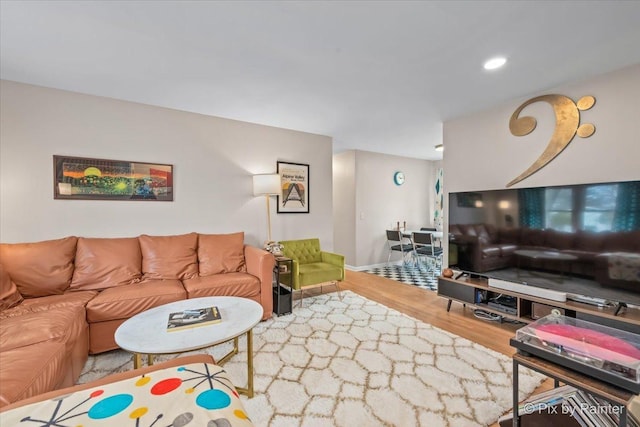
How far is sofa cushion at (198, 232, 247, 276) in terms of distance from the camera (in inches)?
119

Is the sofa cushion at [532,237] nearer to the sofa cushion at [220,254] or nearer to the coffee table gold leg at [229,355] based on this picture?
the coffee table gold leg at [229,355]

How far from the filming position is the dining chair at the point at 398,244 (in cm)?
546

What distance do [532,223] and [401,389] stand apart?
2026mm

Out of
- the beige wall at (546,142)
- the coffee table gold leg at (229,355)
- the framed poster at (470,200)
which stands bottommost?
the coffee table gold leg at (229,355)

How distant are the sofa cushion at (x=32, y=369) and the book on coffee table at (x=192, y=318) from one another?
1.73ft

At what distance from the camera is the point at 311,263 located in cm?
400

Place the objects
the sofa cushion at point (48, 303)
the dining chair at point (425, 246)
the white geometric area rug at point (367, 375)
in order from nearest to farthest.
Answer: the white geometric area rug at point (367, 375) → the sofa cushion at point (48, 303) → the dining chair at point (425, 246)

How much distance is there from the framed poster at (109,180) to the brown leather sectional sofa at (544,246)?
352cm

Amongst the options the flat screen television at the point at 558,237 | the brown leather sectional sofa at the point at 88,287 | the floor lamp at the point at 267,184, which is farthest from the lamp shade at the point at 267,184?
the flat screen television at the point at 558,237

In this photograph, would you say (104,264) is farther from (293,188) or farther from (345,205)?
(345,205)

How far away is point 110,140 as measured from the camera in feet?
9.57

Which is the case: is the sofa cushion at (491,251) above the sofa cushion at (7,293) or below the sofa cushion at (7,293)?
above

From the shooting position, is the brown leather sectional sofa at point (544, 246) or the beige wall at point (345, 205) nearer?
the brown leather sectional sofa at point (544, 246)

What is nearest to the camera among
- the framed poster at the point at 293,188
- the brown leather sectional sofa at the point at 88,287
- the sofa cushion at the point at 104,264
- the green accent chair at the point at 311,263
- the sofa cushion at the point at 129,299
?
the brown leather sectional sofa at the point at 88,287
